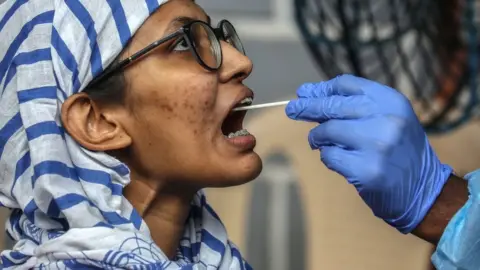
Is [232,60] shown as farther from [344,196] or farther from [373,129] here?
[344,196]

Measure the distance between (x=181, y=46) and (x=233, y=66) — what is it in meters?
0.08

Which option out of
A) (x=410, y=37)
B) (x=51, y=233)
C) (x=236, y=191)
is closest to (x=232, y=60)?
(x=51, y=233)

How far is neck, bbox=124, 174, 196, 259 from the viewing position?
1229 millimetres

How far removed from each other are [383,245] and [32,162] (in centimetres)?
115

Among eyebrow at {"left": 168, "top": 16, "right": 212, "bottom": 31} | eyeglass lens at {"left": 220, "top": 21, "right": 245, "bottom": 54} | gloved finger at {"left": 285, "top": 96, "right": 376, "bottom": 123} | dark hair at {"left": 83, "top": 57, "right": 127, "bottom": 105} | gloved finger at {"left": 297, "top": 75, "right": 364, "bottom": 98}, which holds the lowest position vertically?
gloved finger at {"left": 285, "top": 96, "right": 376, "bottom": 123}

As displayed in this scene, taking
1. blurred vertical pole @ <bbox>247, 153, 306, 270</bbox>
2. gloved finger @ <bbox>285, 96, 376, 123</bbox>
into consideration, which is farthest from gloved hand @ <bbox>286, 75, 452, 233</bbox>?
blurred vertical pole @ <bbox>247, 153, 306, 270</bbox>

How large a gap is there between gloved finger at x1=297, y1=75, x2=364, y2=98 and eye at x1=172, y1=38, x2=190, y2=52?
0.18 meters

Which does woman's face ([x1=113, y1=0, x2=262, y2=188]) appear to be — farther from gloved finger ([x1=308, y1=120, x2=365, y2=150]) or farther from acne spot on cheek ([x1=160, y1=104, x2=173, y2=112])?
gloved finger ([x1=308, y1=120, x2=365, y2=150])

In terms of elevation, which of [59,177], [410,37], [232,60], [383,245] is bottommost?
[383,245]

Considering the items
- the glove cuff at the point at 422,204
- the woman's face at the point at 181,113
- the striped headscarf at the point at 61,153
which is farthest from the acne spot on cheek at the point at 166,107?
the glove cuff at the point at 422,204

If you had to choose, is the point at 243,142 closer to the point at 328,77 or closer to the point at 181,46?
the point at 181,46

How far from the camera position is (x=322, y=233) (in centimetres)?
206

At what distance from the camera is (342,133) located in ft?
3.75

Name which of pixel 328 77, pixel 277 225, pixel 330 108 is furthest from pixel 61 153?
pixel 277 225
